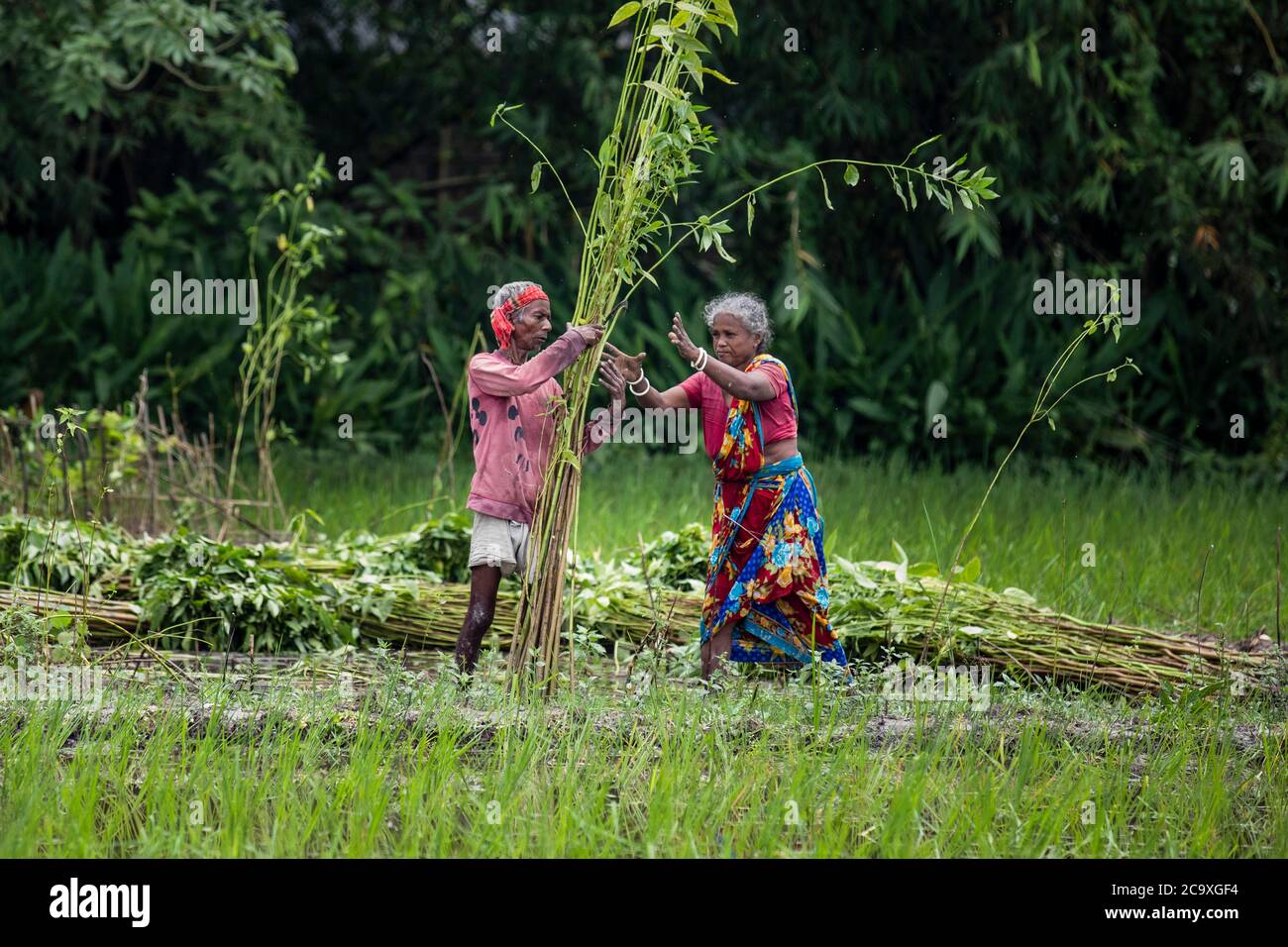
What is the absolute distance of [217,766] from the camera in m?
3.97

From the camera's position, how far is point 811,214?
12.1 meters

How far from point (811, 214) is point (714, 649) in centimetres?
728

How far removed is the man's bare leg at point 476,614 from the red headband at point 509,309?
0.80 m

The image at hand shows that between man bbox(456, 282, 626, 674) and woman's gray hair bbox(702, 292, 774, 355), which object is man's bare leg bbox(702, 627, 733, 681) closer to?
man bbox(456, 282, 626, 674)

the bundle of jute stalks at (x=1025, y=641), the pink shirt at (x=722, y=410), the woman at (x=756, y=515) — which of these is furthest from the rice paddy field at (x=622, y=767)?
the pink shirt at (x=722, y=410)

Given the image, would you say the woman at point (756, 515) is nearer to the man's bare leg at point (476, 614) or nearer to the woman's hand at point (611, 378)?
the woman's hand at point (611, 378)

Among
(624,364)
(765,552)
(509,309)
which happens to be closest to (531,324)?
(509,309)

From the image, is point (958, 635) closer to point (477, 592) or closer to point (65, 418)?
point (477, 592)

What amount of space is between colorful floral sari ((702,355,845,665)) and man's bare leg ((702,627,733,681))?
0.03 meters

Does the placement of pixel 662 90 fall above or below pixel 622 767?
above

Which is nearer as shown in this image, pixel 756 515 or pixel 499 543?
pixel 499 543

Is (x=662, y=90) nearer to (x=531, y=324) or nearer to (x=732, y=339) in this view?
(x=531, y=324)

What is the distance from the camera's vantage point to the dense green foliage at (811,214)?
445 inches
